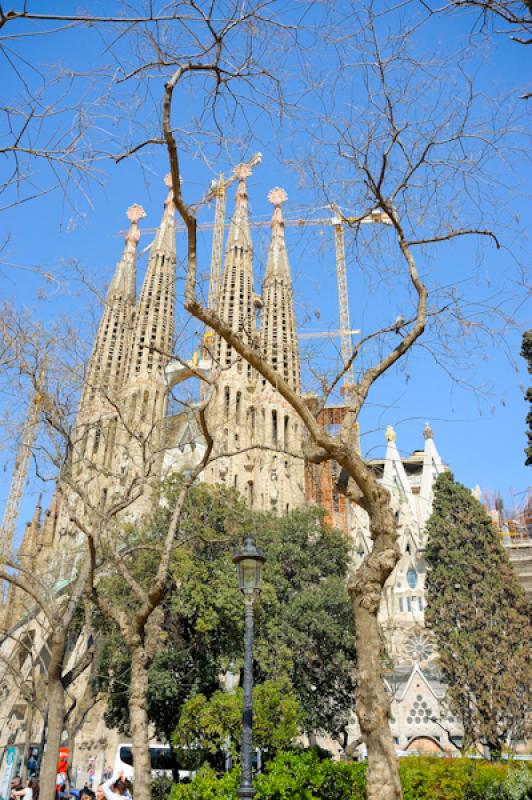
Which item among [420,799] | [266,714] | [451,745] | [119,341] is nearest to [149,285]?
[119,341]

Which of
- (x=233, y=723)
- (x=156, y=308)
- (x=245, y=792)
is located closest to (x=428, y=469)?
(x=156, y=308)

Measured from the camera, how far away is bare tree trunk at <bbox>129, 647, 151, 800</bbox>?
29.0ft

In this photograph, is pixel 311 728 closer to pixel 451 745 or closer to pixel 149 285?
pixel 451 745

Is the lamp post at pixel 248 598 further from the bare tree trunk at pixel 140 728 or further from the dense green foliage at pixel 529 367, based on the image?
the dense green foliage at pixel 529 367

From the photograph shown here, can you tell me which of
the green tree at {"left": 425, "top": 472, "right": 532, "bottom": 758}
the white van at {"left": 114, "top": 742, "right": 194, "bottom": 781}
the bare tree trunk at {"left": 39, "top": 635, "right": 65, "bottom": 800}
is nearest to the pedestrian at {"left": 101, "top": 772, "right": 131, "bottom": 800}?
the bare tree trunk at {"left": 39, "top": 635, "right": 65, "bottom": 800}

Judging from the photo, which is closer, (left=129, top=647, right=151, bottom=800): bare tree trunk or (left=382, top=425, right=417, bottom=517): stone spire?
(left=129, top=647, right=151, bottom=800): bare tree trunk

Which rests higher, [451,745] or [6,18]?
[6,18]

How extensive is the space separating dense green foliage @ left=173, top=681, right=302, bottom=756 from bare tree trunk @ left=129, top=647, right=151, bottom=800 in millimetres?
3501

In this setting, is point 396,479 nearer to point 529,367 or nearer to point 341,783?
point 529,367

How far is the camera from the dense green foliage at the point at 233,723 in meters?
12.8

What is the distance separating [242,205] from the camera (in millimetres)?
50094

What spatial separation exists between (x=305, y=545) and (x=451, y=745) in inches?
468

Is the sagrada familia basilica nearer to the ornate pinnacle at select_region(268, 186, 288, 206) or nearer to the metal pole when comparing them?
the ornate pinnacle at select_region(268, 186, 288, 206)

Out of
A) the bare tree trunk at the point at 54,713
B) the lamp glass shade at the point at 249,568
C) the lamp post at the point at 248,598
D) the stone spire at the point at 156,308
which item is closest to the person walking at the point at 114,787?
the lamp post at the point at 248,598
